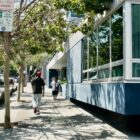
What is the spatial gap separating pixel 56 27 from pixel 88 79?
3.47m

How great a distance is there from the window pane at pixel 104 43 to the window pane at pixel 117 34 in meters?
0.77

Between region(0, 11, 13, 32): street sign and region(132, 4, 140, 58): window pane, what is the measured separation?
11.4 feet

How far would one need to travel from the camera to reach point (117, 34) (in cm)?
1299

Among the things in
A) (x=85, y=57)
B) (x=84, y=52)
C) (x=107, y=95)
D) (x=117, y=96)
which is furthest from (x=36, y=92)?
(x=117, y=96)

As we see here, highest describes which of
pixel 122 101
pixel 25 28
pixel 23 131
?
pixel 25 28

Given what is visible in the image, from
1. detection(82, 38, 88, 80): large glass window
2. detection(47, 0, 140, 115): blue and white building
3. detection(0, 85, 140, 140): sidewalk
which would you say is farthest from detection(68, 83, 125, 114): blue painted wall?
detection(82, 38, 88, 80): large glass window

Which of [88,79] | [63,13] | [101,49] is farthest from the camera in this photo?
[88,79]

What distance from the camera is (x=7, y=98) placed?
44.7 feet

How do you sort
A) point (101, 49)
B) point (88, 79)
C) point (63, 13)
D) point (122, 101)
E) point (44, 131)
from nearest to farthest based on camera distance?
point (122, 101) < point (44, 131) < point (101, 49) < point (63, 13) < point (88, 79)

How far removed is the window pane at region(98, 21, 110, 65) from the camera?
47.2 feet

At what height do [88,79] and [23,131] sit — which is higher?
[88,79]

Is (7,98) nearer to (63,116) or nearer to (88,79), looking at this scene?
(63,116)

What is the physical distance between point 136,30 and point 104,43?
2.82 m

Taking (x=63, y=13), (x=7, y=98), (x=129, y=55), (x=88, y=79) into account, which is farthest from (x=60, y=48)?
(x=129, y=55)
